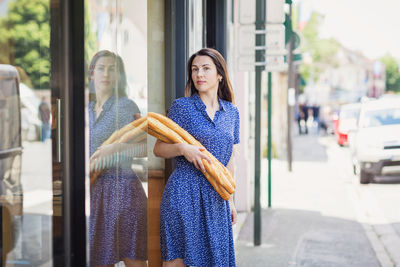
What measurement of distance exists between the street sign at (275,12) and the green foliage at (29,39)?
4292 mm

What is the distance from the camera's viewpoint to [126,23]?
293 centimetres

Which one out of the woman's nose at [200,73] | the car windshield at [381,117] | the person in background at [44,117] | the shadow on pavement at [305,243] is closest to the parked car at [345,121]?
the car windshield at [381,117]

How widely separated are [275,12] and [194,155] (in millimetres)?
3468

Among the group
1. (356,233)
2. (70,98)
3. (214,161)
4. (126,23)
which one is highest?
(126,23)

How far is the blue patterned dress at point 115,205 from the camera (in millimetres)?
2555

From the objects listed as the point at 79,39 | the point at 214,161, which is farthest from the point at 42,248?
the point at 214,161

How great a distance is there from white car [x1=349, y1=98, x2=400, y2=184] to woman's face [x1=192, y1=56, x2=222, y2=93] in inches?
337

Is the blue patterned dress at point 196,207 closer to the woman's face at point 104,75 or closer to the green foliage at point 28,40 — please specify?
the woman's face at point 104,75

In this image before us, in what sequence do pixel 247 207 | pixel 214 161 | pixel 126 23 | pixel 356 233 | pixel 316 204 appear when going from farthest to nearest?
1. pixel 316 204
2. pixel 247 207
3. pixel 356 233
4. pixel 214 161
5. pixel 126 23

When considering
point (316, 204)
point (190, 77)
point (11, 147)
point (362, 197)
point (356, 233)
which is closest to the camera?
point (11, 147)

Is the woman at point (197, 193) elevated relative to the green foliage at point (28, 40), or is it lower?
lower

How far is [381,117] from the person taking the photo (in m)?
12.1

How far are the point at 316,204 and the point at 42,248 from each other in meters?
7.21

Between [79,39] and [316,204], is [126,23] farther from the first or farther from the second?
[316,204]
